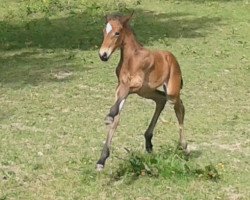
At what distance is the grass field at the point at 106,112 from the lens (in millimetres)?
6035

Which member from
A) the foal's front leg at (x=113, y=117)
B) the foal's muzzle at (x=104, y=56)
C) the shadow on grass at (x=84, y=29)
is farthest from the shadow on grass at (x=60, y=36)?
the foal's muzzle at (x=104, y=56)

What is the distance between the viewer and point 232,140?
290 inches

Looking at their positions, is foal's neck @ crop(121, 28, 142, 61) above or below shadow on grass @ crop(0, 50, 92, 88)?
above

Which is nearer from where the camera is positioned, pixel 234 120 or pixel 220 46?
pixel 234 120

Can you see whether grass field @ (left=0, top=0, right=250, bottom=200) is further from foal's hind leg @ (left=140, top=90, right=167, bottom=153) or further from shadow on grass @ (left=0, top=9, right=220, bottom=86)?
foal's hind leg @ (left=140, top=90, right=167, bottom=153)

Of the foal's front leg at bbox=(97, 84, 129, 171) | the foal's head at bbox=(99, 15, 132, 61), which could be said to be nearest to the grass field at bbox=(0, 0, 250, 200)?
the foal's front leg at bbox=(97, 84, 129, 171)

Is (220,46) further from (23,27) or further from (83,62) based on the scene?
(23,27)

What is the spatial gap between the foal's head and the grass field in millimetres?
984

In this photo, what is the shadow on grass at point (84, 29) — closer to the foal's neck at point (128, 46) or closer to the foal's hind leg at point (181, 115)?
the foal's hind leg at point (181, 115)

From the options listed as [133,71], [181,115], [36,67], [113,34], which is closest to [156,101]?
[181,115]

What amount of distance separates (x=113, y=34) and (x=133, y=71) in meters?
0.36

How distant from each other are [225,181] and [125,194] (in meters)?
0.86

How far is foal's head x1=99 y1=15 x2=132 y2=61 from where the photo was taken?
5668mm

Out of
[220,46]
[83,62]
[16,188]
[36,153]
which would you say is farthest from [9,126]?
[220,46]
